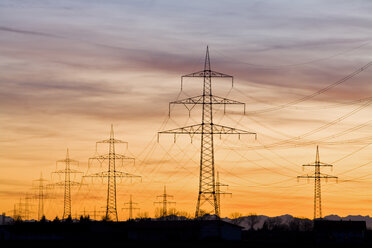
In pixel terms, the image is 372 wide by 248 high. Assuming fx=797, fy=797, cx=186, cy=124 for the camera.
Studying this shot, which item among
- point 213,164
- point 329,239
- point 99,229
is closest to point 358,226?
point 329,239

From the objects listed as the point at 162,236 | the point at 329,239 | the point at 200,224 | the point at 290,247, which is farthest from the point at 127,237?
the point at 290,247

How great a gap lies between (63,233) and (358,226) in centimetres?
7099

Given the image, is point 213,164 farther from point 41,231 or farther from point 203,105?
point 41,231

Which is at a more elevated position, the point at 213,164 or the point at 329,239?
the point at 213,164

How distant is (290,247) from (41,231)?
8156 centimetres

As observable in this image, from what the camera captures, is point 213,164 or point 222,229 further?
point 222,229

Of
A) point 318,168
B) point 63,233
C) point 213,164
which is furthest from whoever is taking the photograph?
point 63,233

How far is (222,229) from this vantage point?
165 m

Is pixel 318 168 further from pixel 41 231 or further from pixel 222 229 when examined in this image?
pixel 41 231

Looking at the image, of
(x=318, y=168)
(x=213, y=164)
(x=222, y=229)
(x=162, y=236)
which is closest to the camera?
(x=213, y=164)

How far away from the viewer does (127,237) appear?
183 meters

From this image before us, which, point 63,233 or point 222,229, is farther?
point 63,233

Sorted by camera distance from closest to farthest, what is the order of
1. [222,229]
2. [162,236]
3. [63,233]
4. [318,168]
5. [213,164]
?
[213,164] → [318,168] → [222,229] → [162,236] → [63,233]

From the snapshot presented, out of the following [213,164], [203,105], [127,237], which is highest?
[203,105]
